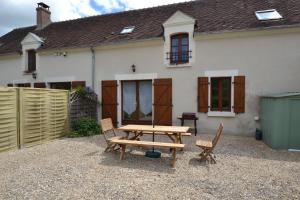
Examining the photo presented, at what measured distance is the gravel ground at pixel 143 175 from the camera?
152 inches

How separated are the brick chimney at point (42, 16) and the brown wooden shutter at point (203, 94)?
12.2 m

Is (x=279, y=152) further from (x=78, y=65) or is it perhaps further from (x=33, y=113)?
(x=78, y=65)

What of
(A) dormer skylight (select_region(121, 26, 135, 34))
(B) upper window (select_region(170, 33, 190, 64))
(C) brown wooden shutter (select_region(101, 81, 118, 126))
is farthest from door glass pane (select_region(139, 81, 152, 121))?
(A) dormer skylight (select_region(121, 26, 135, 34))

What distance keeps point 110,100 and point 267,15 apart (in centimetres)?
764

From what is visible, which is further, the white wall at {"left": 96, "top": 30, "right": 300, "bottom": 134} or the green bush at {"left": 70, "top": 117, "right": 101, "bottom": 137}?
the green bush at {"left": 70, "top": 117, "right": 101, "bottom": 137}

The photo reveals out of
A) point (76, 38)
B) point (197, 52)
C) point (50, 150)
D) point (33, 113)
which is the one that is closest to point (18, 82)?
point (76, 38)

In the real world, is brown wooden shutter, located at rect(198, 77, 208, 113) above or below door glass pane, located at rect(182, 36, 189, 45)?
below

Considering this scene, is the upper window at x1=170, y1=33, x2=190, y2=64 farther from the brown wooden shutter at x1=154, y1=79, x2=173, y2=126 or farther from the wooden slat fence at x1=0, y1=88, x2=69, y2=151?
the wooden slat fence at x1=0, y1=88, x2=69, y2=151

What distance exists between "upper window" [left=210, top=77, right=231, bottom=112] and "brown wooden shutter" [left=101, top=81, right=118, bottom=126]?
172 inches

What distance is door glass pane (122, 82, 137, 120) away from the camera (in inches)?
415

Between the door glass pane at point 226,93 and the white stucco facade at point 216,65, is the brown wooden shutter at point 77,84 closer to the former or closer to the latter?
the white stucco facade at point 216,65

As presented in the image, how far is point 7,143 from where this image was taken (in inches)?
252

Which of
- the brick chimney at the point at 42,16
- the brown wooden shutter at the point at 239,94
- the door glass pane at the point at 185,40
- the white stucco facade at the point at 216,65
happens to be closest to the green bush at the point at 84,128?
the white stucco facade at the point at 216,65

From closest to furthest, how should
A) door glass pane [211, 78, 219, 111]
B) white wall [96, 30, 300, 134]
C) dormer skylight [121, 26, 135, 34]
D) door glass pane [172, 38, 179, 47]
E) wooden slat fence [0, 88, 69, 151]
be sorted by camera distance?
wooden slat fence [0, 88, 69, 151], white wall [96, 30, 300, 134], door glass pane [211, 78, 219, 111], door glass pane [172, 38, 179, 47], dormer skylight [121, 26, 135, 34]
